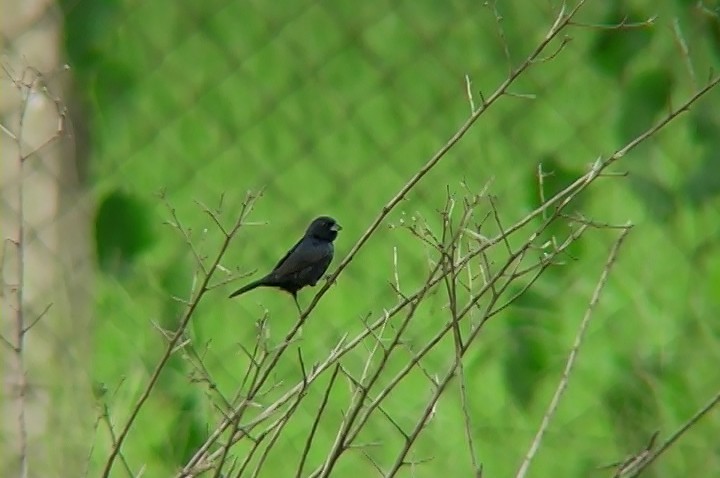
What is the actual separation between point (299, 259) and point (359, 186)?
92cm

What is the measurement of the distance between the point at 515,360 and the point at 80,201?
0.81 meters

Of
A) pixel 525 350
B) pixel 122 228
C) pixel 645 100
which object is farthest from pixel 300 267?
pixel 645 100

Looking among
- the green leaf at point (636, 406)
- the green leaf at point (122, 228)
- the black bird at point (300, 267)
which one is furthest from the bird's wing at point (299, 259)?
the green leaf at point (636, 406)

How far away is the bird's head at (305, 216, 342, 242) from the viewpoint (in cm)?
198

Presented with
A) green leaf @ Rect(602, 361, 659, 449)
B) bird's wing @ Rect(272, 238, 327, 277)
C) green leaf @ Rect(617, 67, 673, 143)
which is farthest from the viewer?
green leaf @ Rect(602, 361, 659, 449)

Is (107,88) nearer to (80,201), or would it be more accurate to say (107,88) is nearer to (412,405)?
(80,201)

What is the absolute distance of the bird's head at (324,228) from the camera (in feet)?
6.50

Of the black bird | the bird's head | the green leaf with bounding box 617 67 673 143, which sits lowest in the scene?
the black bird

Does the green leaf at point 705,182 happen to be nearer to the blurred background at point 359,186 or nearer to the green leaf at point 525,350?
the blurred background at point 359,186

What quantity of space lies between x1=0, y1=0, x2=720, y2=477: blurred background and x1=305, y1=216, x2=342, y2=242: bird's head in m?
0.33

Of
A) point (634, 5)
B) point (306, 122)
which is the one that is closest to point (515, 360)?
point (634, 5)

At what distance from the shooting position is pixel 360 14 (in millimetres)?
2709

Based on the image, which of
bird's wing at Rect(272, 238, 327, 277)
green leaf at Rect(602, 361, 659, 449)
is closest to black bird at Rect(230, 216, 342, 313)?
bird's wing at Rect(272, 238, 327, 277)

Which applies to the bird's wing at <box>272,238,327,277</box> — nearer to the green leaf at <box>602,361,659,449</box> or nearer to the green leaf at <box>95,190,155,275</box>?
the green leaf at <box>95,190,155,275</box>
